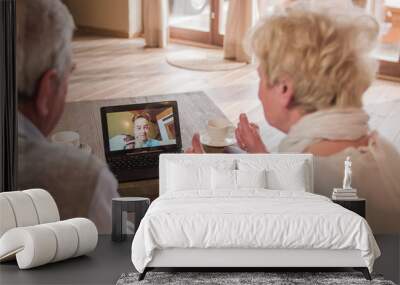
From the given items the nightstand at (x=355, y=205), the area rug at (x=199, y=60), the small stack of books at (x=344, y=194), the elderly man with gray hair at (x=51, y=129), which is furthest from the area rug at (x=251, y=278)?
the area rug at (x=199, y=60)

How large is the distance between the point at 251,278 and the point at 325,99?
2.15m

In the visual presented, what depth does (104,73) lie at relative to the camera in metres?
7.57

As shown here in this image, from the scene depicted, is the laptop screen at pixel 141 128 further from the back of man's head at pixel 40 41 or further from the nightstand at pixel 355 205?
the nightstand at pixel 355 205

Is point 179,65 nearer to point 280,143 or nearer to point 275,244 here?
point 280,143

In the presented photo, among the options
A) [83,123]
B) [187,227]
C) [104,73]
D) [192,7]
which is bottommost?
[187,227]

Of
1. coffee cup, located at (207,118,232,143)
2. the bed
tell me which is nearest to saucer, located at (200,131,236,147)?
coffee cup, located at (207,118,232,143)

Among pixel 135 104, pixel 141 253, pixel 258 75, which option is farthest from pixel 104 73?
pixel 141 253

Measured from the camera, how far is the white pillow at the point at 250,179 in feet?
A: 22.7

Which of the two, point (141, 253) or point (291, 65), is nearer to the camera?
point (141, 253)

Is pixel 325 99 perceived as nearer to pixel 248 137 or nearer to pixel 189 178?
pixel 248 137

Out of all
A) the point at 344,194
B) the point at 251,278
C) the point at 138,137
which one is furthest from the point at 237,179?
the point at 251,278

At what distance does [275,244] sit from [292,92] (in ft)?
→ 6.37

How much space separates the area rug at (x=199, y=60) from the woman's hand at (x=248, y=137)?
0.54m

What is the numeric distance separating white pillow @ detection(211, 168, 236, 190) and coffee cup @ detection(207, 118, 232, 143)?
0.59 m
